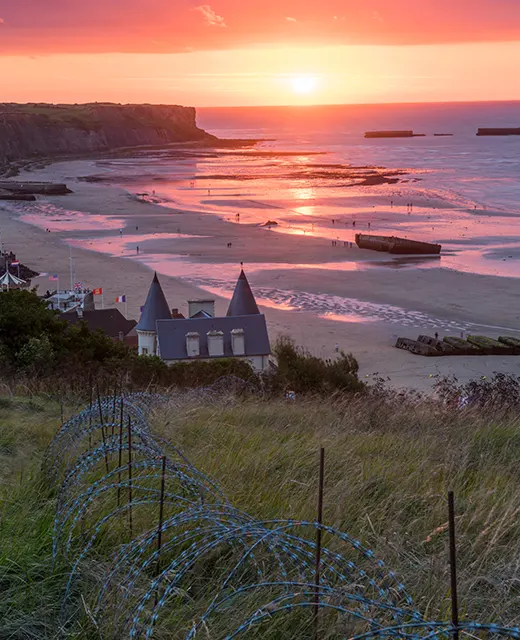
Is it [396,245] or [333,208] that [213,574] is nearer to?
[396,245]

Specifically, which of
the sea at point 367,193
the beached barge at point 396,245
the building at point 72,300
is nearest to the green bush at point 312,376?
the building at point 72,300

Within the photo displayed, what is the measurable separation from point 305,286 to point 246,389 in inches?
1157

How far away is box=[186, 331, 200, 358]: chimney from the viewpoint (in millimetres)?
24906

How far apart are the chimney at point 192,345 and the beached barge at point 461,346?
374 inches

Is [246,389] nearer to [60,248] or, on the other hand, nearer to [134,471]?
[134,471]

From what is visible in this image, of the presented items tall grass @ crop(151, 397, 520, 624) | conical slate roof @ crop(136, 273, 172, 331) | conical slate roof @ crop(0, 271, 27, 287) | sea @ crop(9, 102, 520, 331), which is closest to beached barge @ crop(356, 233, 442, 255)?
sea @ crop(9, 102, 520, 331)

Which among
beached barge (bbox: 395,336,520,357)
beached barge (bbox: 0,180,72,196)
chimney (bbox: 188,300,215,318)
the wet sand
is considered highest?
beached barge (bbox: 0,180,72,196)

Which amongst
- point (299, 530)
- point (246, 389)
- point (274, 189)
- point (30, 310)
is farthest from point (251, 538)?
point (274, 189)

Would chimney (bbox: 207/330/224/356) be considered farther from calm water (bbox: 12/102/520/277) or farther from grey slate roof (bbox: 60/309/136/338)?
calm water (bbox: 12/102/520/277)

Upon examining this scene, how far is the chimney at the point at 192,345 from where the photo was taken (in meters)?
24.9

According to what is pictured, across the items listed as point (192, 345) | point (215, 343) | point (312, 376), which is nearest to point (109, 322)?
point (192, 345)

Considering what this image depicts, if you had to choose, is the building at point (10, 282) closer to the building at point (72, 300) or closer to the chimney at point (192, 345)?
the building at point (72, 300)

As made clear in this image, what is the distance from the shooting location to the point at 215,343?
25219 millimetres

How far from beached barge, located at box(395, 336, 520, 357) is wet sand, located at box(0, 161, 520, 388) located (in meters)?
0.67
